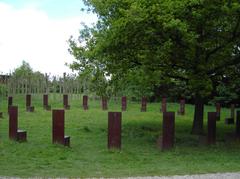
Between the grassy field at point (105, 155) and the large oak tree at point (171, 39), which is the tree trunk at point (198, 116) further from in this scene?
the grassy field at point (105, 155)

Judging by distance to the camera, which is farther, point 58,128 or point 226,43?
point 226,43

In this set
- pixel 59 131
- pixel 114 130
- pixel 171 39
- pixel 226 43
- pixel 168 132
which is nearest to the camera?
pixel 114 130

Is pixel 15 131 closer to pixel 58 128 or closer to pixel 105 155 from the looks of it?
pixel 58 128

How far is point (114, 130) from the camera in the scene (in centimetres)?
1185

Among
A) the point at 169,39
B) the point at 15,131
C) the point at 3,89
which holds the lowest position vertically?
the point at 15,131

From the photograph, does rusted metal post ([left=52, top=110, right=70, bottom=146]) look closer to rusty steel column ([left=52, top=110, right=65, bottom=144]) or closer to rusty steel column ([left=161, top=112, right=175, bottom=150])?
rusty steel column ([left=52, top=110, right=65, bottom=144])

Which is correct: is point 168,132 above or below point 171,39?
below

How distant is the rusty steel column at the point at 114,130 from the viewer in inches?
463

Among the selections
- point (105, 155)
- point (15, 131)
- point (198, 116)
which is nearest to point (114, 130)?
point (105, 155)

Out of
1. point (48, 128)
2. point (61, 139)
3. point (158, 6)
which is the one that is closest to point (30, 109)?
point (48, 128)

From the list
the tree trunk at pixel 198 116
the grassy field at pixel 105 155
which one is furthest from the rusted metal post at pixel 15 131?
the tree trunk at pixel 198 116

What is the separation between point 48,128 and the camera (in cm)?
1566

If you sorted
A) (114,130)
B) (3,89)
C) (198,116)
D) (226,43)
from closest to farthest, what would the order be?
(114,130) < (226,43) < (198,116) < (3,89)

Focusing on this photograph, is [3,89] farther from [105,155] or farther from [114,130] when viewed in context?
[105,155]
